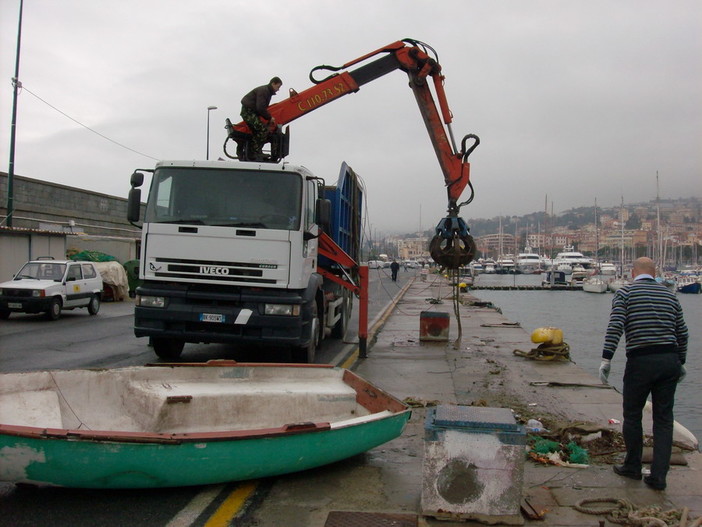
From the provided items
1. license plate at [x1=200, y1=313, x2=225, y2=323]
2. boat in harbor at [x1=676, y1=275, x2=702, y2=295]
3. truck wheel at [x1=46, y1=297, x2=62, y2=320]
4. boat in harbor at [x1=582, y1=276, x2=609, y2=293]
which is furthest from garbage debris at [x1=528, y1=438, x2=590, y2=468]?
boat in harbor at [x1=676, y1=275, x2=702, y2=295]

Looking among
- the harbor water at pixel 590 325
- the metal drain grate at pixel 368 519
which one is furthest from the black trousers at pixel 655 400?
the harbor water at pixel 590 325

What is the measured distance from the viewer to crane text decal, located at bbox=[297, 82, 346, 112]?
12953mm

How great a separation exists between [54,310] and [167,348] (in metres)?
9.06

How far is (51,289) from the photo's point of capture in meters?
18.3

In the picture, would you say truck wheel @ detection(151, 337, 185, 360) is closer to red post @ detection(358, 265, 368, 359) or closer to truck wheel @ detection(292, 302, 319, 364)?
truck wheel @ detection(292, 302, 319, 364)

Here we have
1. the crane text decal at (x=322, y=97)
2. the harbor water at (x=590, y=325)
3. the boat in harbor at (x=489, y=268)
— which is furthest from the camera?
the boat in harbor at (x=489, y=268)

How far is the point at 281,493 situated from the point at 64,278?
52.7ft

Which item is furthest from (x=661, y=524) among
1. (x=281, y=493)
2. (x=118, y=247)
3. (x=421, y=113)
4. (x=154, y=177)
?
(x=118, y=247)

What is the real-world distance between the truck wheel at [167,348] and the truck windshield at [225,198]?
2325 mm

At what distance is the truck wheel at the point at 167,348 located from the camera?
10.6 metres

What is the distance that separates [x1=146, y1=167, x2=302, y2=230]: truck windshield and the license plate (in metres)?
1.25

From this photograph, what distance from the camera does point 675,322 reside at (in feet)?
17.7

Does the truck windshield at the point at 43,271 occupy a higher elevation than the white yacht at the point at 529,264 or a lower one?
lower

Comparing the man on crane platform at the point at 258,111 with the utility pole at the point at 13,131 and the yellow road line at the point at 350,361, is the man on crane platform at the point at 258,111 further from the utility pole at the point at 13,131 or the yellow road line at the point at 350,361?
the utility pole at the point at 13,131
